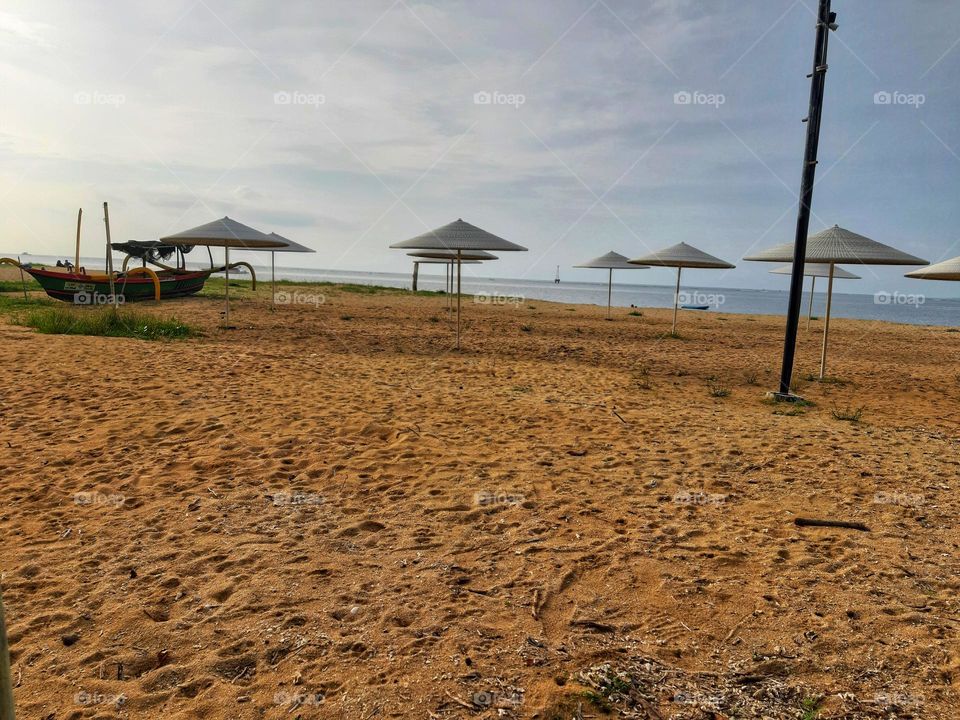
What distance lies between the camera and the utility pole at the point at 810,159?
6.39 metres

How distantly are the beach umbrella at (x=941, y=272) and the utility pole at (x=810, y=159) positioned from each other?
232 centimetres

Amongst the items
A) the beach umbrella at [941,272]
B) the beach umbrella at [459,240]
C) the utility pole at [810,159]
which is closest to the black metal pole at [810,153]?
the utility pole at [810,159]

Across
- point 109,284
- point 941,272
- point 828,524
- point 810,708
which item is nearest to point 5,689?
point 810,708

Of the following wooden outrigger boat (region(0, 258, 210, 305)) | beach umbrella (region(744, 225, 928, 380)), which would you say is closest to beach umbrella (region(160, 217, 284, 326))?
wooden outrigger boat (region(0, 258, 210, 305))

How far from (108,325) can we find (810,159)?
1106 cm

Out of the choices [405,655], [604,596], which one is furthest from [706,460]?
[405,655]

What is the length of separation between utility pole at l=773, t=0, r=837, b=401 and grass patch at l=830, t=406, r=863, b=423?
0.52 meters

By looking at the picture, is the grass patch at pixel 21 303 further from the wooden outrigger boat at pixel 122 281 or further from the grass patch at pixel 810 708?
the grass patch at pixel 810 708

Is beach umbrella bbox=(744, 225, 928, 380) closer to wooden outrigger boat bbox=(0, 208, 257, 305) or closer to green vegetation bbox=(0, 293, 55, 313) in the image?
wooden outrigger boat bbox=(0, 208, 257, 305)

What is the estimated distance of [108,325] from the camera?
1032cm

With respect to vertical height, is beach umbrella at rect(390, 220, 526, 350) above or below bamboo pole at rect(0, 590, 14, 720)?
above

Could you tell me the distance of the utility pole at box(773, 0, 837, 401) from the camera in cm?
639

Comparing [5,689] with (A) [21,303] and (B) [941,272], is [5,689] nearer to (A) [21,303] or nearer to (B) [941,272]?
(B) [941,272]

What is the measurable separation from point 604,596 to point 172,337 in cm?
930
